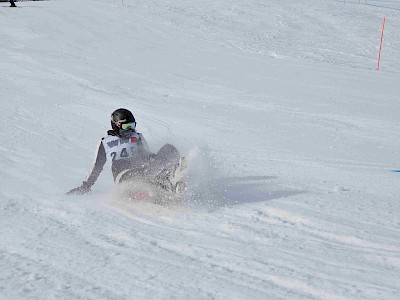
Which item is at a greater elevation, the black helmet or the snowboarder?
the black helmet

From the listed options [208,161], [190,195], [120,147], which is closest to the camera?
[190,195]

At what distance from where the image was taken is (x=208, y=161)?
20.4 ft

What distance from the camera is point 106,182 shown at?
7051mm

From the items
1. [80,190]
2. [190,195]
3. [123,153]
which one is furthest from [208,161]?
[80,190]

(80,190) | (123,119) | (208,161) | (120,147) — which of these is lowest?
(80,190)

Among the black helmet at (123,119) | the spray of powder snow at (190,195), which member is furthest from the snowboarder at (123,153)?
the spray of powder snow at (190,195)

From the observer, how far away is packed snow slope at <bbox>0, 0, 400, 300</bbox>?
404 cm

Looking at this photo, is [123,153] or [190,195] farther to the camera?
[123,153]

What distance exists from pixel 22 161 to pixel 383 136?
6306 millimetres

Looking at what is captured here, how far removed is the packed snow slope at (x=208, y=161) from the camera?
4039mm

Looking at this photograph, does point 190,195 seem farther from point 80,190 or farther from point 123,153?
point 80,190

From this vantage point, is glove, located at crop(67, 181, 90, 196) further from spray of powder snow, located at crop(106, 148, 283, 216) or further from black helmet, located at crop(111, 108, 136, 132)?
black helmet, located at crop(111, 108, 136, 132)

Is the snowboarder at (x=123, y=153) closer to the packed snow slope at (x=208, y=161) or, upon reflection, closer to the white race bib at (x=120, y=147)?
the white race bib at (x=120, y=147)

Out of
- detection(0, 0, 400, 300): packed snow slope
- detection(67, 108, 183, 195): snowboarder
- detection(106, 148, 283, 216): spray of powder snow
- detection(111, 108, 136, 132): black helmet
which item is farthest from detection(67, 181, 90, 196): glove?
detection(111, 108, 136, 132): black helmet
